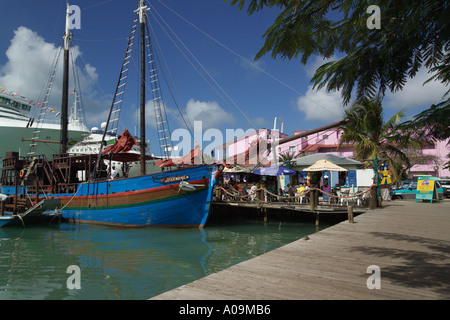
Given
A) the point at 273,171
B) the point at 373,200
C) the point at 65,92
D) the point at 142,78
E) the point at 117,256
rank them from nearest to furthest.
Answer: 1. the point at 117,256
2. the point at 373,200
3. the point at 142,78
4. the point at 273,171
5. the point at 65,92

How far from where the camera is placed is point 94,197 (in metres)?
16.2

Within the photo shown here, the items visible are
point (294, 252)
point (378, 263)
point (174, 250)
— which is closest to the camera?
point (378, 263)

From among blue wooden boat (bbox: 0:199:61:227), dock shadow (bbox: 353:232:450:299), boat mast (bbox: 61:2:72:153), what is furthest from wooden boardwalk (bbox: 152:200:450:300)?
boat mast (bbox: 61:2:72:153)

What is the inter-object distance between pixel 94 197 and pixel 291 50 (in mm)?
15916

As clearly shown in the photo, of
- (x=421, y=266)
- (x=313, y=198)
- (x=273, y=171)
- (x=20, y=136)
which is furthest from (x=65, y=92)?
(x=421, y=266)

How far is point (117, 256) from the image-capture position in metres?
9.10

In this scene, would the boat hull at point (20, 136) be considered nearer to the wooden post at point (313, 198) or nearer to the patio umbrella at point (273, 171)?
the patio umbrella at point (273, 171)

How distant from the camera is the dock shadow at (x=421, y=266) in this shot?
3.74 metres

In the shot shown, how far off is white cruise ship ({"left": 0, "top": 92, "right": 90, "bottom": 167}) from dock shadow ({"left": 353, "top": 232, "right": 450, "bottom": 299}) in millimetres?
35737

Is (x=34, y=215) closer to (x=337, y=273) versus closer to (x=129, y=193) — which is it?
(x=129, y=193)

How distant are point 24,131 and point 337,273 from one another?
41467 mm

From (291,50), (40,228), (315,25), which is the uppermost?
(315,25)
